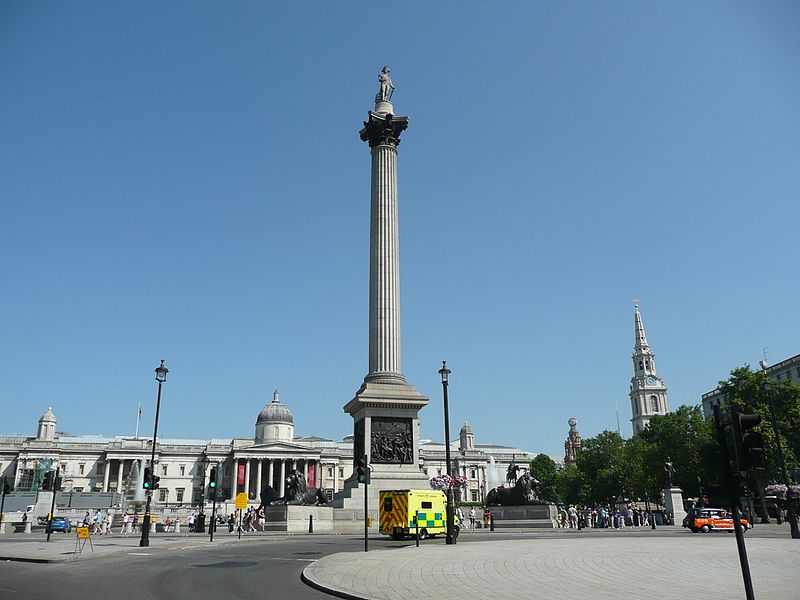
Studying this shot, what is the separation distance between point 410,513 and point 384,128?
1249 inches

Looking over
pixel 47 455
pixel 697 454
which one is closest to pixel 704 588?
pixel 697 454

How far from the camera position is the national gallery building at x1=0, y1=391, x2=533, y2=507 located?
138 m

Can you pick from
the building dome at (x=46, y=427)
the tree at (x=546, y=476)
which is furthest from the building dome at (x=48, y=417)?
the tree at (x=546, y=476)

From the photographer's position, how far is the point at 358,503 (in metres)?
42.5

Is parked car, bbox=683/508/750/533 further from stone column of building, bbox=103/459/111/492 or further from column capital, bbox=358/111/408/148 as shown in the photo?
stone column of building, bbox=103/459/111/492

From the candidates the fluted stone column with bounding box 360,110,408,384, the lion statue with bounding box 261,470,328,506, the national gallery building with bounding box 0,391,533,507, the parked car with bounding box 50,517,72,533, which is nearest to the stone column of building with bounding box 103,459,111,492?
the national gallery building with bounding box 0,391,533,507

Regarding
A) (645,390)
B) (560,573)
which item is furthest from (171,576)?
(645,390)

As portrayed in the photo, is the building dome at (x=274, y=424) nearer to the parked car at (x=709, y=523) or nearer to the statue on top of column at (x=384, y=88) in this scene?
the statue on top of column at (x=384, y=88)

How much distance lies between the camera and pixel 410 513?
31.2m

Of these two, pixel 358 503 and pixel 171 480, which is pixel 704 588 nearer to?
pixel 358 503

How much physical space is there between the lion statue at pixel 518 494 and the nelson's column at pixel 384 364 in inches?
319

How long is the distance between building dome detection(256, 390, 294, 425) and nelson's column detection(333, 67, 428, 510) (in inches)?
3922

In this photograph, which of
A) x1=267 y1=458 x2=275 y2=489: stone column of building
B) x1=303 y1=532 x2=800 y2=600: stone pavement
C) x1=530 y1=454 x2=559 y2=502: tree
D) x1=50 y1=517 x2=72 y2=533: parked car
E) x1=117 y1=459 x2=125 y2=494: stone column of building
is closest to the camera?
x1=303 y1=532 x2=800 y2=600: stone pavement

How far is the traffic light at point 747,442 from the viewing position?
35.0 ft
